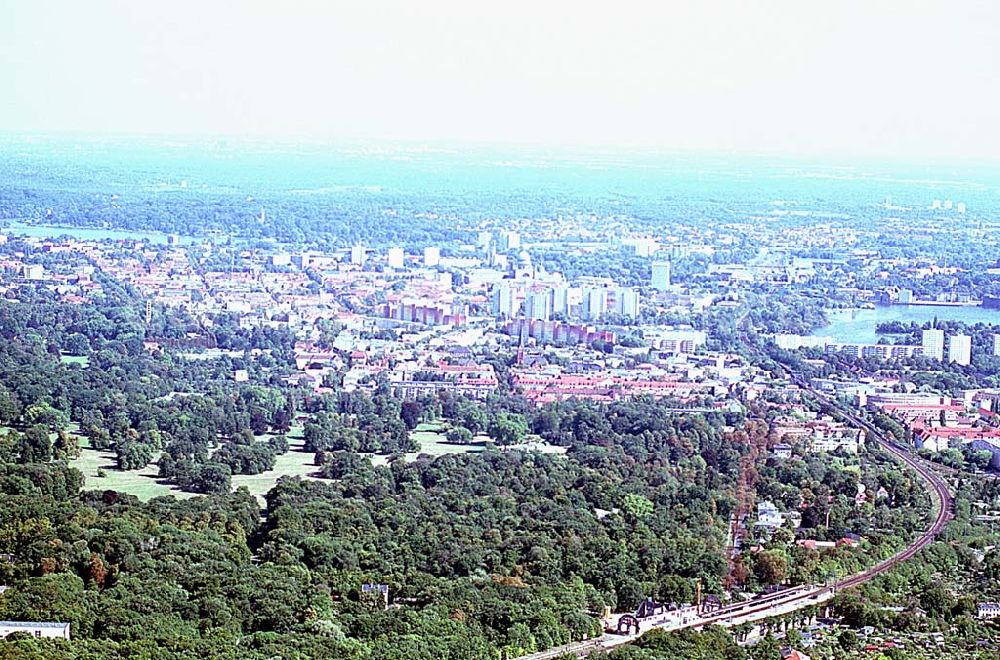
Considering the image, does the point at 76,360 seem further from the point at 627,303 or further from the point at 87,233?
the point at 87,233

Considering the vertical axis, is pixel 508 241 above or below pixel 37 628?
below

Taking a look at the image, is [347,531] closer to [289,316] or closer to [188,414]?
[188,414]

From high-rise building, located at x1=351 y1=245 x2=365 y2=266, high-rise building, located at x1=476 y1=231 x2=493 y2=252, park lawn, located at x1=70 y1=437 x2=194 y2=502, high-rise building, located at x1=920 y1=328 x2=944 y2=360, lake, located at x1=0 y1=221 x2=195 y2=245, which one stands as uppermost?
park lawn, located at x1=70 y1=437 x2=194 y2=502

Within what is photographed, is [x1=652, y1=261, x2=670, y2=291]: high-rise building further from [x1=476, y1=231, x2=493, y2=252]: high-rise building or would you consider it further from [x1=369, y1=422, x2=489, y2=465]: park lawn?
[x1=369, y1=422, x2=489, y2=465]: park lawn

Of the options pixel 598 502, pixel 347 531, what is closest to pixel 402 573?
pixel 347 531

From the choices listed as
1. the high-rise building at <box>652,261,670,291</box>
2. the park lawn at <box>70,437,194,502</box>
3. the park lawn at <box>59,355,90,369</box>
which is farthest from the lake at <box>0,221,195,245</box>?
the park lawn at <box>70,437,194,502</box>

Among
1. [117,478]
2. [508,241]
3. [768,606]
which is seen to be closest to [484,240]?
[508,241]
